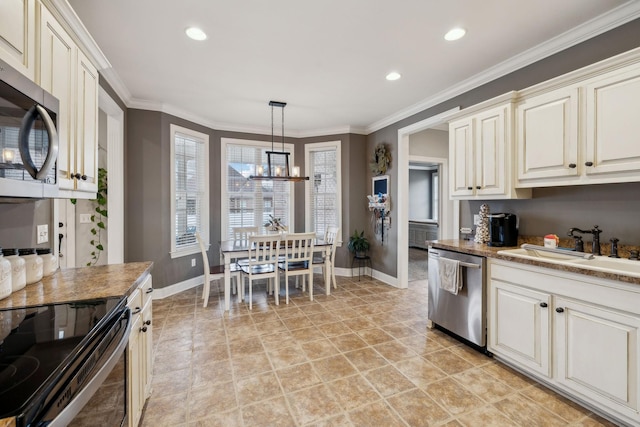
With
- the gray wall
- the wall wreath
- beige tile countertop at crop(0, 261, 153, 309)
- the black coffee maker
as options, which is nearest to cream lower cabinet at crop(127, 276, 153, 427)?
beige tile countertop at crop(0, 261, 153, 309)

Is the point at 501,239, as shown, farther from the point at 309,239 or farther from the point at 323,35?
the point at 323,35

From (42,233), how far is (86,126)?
2.51ft

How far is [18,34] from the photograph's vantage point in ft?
4.12

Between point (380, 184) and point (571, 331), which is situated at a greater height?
point (380, 184)

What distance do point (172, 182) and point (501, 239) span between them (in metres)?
4.28

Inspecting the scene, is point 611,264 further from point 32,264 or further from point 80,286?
point 32,264

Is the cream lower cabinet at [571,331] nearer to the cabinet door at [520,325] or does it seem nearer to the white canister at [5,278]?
the cabinet door at [520,325]

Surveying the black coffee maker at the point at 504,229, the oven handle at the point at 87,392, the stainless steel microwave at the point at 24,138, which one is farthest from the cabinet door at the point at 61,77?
the black coffee maker at the point at 504,229

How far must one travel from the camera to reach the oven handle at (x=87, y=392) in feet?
2.46

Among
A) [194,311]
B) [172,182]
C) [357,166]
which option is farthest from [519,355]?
[172,182]

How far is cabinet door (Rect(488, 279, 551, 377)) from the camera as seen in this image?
2.10 meters

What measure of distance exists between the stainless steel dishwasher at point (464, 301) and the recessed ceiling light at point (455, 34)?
1925mm

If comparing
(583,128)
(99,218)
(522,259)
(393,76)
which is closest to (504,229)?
(522,259)

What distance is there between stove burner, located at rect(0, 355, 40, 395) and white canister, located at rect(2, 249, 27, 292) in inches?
33.9
